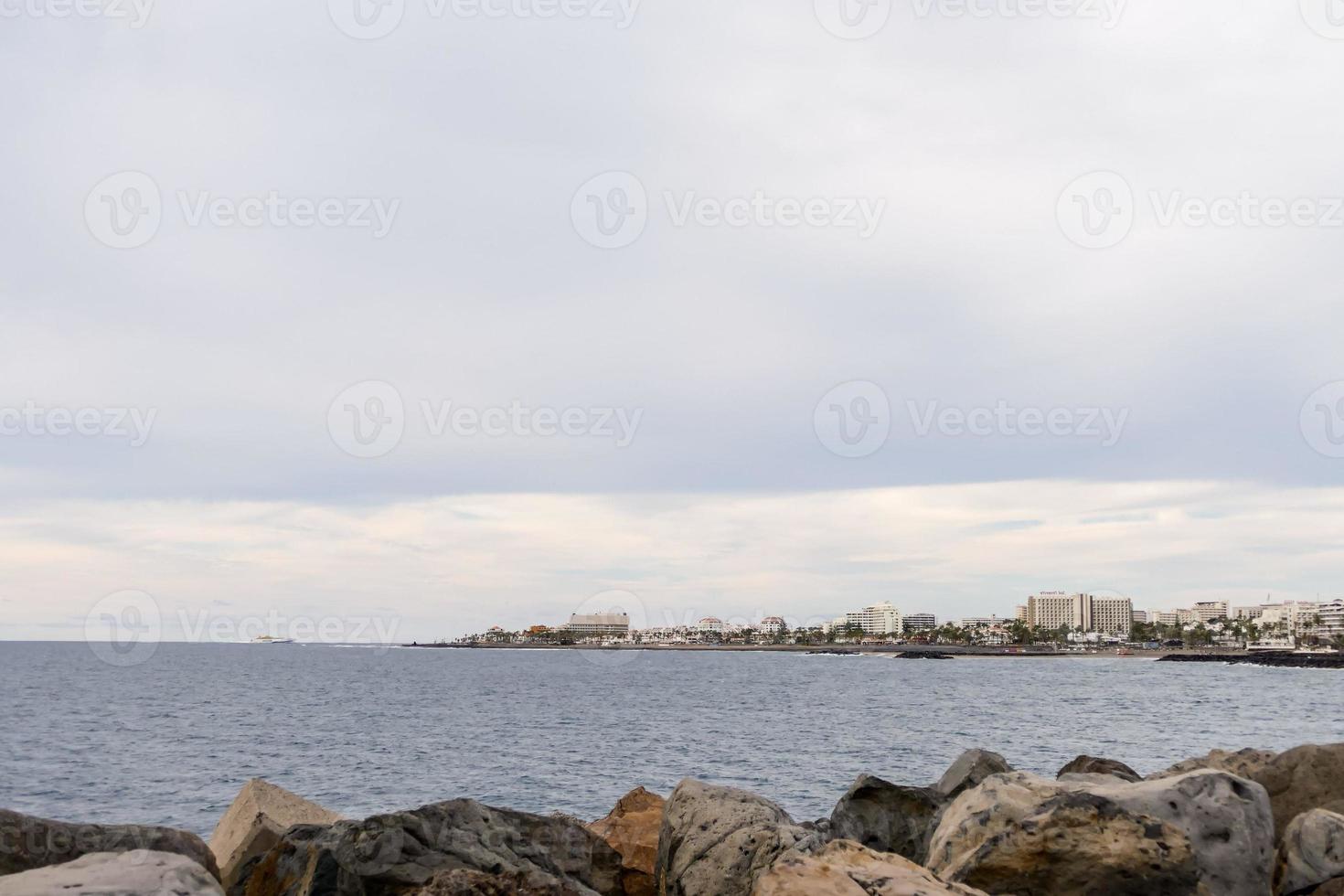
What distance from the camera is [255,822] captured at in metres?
11.6

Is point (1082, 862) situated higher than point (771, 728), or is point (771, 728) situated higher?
point (1082, 862)

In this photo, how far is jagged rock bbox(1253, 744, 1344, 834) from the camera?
1152 cm

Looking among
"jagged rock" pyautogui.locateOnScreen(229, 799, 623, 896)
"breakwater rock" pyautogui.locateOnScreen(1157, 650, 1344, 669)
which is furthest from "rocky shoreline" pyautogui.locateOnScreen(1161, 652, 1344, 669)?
"jagged rock" pyautogui.locateOnScreen(229, 799, 623, 896)

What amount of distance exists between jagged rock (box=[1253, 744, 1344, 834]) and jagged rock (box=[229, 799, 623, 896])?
771 centimetres

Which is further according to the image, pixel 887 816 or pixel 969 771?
pixel 969 771

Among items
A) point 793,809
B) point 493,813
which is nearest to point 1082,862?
point 493,813

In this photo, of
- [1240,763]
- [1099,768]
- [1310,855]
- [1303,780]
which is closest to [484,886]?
[1310,855]

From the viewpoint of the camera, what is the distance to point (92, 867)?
261 inches

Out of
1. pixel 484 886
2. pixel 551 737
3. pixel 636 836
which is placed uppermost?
pixel 484 886

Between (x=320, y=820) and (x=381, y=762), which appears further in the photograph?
(x=381, y=762)

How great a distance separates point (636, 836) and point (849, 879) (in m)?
7.49

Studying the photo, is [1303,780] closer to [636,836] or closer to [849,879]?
[636,836]

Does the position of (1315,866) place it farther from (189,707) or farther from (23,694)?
(23,694)

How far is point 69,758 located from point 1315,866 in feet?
139
